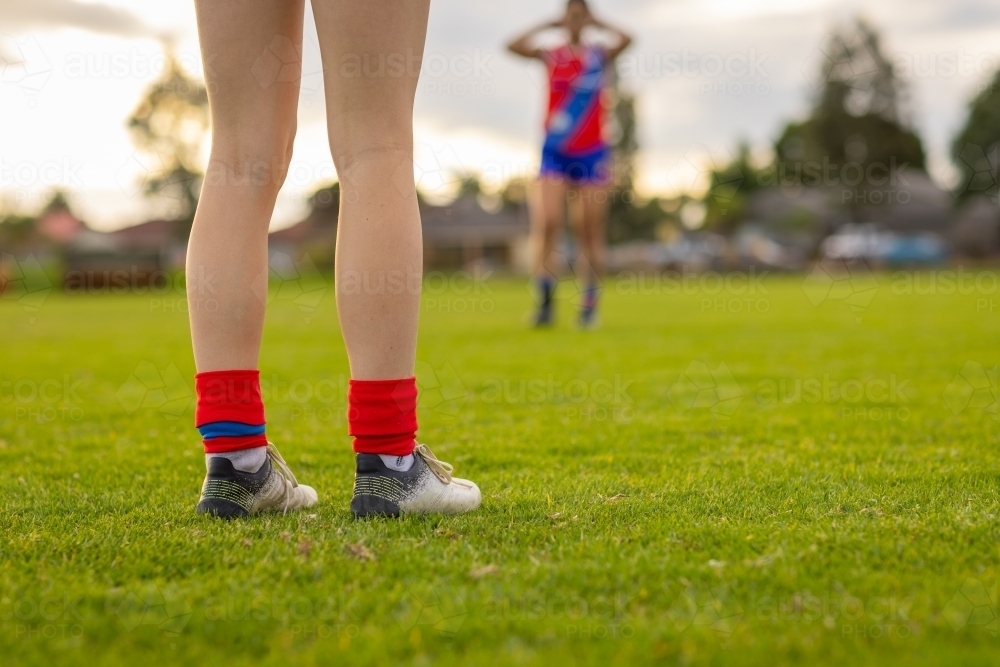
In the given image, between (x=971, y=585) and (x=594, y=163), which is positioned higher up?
(x=594, y=163)

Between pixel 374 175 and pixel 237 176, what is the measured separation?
0.32 m

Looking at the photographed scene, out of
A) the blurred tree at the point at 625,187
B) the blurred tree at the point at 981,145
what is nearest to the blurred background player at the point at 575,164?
the blurred tree at the point at 981,145

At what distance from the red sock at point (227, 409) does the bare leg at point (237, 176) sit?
0.03 m

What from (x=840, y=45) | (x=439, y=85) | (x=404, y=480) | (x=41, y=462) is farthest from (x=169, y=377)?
(x=840, y=45)

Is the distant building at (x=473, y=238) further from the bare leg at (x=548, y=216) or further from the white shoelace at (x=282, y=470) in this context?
the white shoelace at (x=282, y=470)

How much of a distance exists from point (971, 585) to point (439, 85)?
5119 millimetres

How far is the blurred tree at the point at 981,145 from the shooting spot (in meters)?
38.4

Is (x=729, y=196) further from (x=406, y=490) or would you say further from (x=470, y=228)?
(x=406, y=490)

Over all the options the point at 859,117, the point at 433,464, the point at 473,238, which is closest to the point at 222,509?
the point at 433,464

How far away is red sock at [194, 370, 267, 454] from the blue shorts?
18.0ft

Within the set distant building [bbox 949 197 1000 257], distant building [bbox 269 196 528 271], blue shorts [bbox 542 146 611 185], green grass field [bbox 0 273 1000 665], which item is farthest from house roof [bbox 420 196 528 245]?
green grass field [bbox 0 273 1000 665]

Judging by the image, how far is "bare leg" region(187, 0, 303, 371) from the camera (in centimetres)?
176

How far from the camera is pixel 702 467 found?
2209 mm

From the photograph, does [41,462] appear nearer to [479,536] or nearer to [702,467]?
[479,536]
